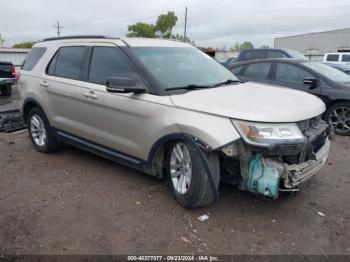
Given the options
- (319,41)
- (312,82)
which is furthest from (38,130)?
(319,41)

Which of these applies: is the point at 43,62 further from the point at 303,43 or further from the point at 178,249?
the point at 303,43

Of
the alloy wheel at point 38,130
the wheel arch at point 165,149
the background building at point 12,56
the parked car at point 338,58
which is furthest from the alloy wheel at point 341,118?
the background building at point 12,56

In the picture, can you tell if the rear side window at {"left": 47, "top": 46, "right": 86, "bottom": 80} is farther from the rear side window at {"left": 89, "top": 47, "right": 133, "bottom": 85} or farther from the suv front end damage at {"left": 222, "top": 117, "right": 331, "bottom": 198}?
the suv front end damage at {"left": 222, "top": 117, "right": 331, "bottom": 198}

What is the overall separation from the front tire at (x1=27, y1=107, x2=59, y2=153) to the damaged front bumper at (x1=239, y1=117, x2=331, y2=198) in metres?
3.33

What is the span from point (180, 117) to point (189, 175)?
23.8 inches

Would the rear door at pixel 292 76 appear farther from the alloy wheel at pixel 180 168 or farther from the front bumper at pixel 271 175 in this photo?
the alloy wheel at pixel 180 168

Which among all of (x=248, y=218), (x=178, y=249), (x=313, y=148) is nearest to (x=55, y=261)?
(x=178, y=249)

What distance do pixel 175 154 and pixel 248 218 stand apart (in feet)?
3.26

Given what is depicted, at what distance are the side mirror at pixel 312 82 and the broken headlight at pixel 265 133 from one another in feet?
13.1

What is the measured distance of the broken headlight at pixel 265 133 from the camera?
122 inches

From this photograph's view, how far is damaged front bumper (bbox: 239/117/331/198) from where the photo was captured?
10.4ft

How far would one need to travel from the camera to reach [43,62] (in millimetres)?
5422

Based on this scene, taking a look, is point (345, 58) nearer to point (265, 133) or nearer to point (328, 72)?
point (328, 72)

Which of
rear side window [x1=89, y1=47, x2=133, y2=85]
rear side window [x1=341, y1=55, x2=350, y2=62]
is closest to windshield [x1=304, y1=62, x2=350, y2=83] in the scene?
rear side window [x1=89, y1=47, x2=133, y2=85]
